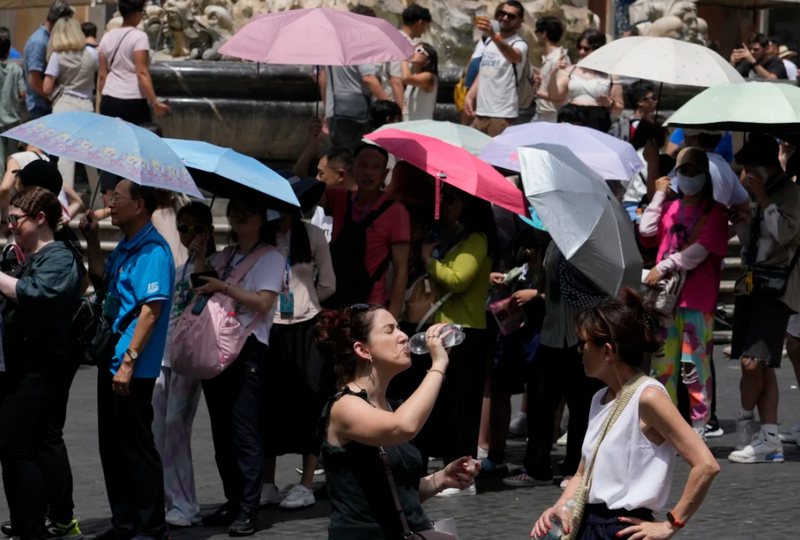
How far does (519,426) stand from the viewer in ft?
34.8

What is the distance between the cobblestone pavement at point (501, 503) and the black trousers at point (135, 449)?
41 cm

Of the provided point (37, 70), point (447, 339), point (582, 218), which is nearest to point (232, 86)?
point (37, 70)

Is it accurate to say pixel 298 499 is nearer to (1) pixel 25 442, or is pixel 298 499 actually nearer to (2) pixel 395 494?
(1) pixel 25 442

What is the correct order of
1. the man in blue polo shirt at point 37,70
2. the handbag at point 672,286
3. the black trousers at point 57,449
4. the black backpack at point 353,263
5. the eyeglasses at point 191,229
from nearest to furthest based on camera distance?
the black trousers at point 57,449
the eyeglasses at point 191,229
the black backpack at point 353,263
the handbag at point 672,286
the man in blue polo shirt at point 37,70

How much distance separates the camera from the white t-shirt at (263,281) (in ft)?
25.9

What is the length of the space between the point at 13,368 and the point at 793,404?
5924 mm

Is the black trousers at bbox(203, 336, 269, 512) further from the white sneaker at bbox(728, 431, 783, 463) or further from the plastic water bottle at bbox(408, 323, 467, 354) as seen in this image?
the white sneaker at bbox(728, 431, 783, 463)

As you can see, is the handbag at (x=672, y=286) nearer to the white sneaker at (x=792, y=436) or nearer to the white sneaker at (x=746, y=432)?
the white sneaker at (x=746, y=432)

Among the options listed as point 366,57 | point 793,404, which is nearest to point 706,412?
point 793,404

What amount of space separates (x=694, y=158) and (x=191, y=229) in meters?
2.98

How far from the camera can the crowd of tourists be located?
502 centimetres

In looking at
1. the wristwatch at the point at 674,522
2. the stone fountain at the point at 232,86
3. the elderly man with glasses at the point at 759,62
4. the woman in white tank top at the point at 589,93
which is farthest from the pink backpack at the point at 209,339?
the elderly man with glasses at the point at 759,62

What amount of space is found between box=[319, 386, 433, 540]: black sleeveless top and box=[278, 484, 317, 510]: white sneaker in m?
3.17

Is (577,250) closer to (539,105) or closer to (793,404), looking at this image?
(793,404)
